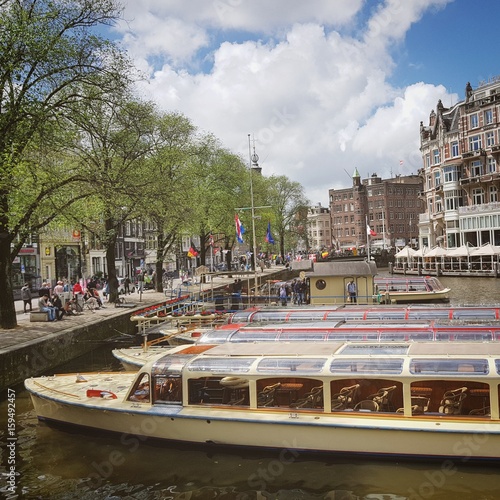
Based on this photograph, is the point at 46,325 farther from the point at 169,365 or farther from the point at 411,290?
the point at 411,290

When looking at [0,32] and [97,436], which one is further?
[0,32]

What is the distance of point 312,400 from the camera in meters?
13.5

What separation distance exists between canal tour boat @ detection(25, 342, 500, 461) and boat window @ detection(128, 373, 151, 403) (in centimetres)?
3

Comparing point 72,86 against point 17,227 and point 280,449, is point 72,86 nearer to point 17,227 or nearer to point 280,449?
point 17,227

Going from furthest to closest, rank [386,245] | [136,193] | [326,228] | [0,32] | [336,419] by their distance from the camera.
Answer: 1. [326,228]
2. [386,245]
3. [136,193]
4. [0,32]
5. [336,419]

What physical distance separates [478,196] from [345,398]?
66886mm

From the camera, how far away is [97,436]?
49.9ft

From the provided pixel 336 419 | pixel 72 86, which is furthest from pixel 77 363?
pixel 336 419

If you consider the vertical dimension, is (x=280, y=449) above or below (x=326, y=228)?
below

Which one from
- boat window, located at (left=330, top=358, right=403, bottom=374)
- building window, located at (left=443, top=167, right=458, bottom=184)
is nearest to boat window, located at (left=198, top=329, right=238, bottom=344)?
boat window, located at (left=330, top=358, right=403, bottom=374)

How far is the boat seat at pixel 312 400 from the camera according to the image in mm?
13469

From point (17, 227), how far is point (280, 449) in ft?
54.5

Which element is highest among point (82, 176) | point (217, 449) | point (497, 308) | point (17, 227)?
point (82, 176)

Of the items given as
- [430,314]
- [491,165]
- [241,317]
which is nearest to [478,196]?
[491,165]
